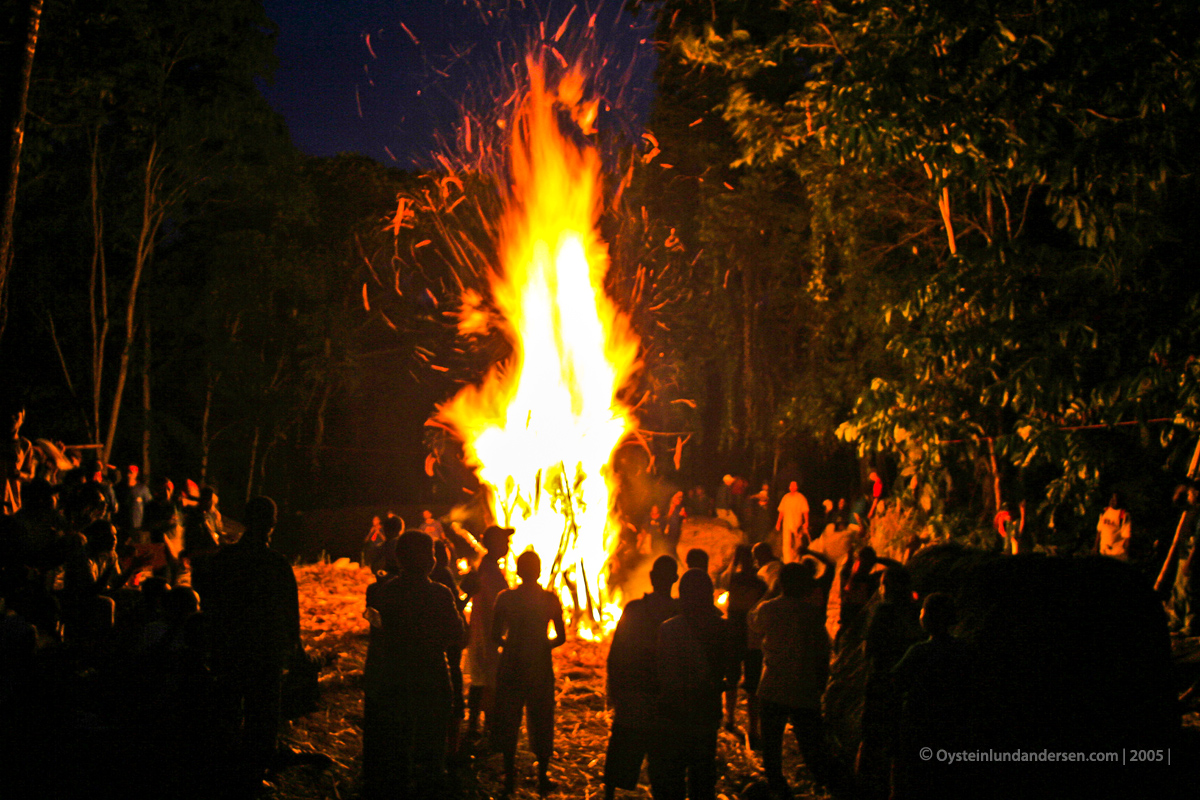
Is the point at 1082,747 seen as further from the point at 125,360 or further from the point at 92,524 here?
the point at 125,360

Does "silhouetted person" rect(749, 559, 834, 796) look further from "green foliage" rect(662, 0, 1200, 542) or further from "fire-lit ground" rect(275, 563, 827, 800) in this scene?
"green foliage" rect(662, 0, 1200, 542)

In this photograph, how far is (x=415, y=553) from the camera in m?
5.73

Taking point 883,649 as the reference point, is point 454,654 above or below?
below

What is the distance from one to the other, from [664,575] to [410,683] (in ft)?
6.22

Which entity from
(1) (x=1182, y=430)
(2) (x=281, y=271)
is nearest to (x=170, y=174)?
(2) (x=281, y=271)

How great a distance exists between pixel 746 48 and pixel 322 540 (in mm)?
20913

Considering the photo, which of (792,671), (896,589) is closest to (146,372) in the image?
(792,671)

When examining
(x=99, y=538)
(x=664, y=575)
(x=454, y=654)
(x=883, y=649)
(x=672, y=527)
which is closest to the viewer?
(x=883, y=649)

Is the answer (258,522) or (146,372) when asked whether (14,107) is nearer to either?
(258,522)

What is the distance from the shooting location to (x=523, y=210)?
13047 millimetres

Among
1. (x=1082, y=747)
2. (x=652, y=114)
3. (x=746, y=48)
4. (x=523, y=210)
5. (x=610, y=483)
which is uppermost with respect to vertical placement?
(x=652, y=114)

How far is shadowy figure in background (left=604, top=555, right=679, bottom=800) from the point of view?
5648 mm

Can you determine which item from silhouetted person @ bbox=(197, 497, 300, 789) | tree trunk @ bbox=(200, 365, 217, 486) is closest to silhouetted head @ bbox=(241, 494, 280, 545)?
silhouetted person @ bbox=(197, 497, 300, 789)

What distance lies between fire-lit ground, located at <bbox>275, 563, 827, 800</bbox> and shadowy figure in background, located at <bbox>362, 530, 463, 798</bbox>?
81cm
